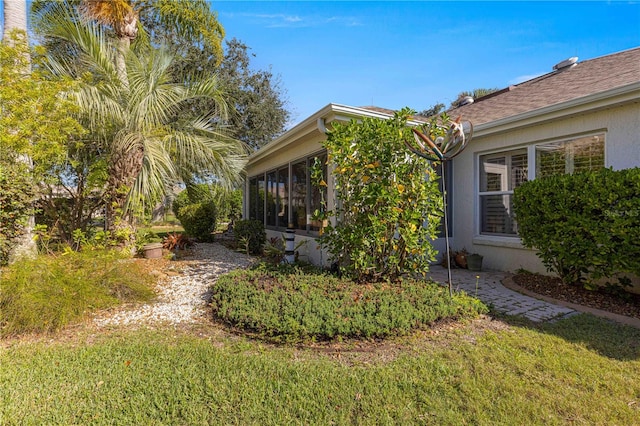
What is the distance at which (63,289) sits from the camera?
12.2 feet

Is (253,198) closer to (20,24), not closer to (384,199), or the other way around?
(20,24)

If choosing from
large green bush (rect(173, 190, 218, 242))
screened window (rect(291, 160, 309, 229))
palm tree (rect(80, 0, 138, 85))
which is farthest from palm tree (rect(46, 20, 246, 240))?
large green bush (rect(173, 190, 218, 242))

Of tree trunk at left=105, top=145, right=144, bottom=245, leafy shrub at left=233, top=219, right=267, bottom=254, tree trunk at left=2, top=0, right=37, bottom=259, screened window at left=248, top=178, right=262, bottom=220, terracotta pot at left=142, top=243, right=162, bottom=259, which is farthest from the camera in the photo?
screened window at left=248, top=178, right=262, bottom=220

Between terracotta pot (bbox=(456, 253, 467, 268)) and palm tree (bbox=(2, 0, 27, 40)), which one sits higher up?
palm tree (bbox=(2, 0, 27, 40))

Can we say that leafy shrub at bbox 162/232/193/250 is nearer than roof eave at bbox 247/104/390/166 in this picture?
No

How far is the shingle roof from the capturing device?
558 centimetres

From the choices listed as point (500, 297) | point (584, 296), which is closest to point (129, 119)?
point (500, 297)

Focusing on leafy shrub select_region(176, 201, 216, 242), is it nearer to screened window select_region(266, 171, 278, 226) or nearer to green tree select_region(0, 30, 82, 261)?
screened window select_region(266, 171, 278, 226)

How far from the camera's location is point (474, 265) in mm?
6574

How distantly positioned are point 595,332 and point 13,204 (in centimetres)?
853

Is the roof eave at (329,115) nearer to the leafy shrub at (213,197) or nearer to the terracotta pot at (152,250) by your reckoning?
the leafy shrub at (213,197)

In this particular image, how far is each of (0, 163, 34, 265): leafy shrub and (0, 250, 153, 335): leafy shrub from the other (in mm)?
1890

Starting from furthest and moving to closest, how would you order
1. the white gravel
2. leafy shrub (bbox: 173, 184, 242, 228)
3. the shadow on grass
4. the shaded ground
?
leafy shrub (bbox: 173, 184, 242, 228), the shaded ground, the white gravel, the shadow on grass

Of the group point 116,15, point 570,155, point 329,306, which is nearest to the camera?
point 329,306
